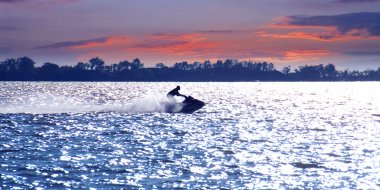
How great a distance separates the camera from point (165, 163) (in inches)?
1262

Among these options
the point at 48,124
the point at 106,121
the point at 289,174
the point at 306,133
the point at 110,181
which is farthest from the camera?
the point at 106,121

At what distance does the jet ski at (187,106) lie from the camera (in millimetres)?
68188

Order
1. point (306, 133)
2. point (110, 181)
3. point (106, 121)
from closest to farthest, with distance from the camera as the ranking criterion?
1. point (110, 181)
2. point (306, 133)
3. point (106, 121)

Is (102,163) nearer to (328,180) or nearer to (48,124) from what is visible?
(328,180)

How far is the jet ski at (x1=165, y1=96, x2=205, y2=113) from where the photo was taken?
6819cm

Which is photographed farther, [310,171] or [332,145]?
[332,145]

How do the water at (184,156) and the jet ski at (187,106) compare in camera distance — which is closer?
the water at (184,156)

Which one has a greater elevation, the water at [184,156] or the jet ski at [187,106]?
the jet ski at [187,106]

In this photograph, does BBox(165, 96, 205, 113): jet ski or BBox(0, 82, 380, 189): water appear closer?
BBox(0, 82, 380, 189): water

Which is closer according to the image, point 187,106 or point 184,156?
point 184,156

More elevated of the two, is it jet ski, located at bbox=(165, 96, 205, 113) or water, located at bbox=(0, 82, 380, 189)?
jet ski, located at bbox=(165, 96, 205, 113)

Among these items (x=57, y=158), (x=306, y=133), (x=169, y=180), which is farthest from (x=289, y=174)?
(x=306, y=133)

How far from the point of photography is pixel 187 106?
6900 cm

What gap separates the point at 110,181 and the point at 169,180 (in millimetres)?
2684
